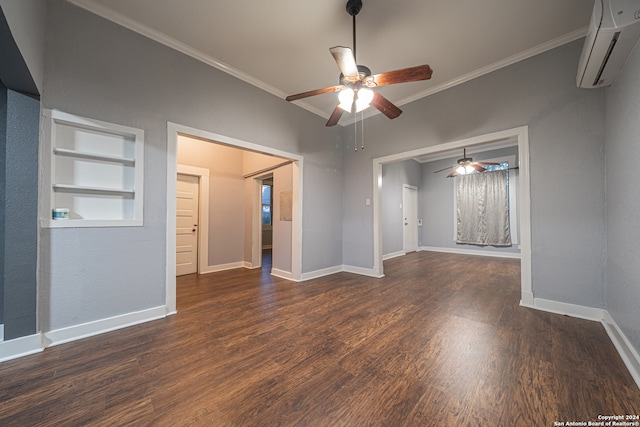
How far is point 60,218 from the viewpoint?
6.21 ft

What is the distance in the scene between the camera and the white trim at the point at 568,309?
2.21 meters

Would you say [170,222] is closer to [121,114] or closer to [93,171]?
[93,171]

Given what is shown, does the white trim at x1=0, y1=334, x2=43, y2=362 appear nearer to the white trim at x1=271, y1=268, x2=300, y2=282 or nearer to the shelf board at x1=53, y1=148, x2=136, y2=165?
the shelf board at x1=53, y1=148, x2=136, y2=165

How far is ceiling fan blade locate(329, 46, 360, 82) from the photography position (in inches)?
68.1

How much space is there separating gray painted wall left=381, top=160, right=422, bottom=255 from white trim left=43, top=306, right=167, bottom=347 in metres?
4.74

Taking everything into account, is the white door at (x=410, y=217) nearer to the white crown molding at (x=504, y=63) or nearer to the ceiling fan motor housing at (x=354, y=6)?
the white crown molding at (x=504, y=63)

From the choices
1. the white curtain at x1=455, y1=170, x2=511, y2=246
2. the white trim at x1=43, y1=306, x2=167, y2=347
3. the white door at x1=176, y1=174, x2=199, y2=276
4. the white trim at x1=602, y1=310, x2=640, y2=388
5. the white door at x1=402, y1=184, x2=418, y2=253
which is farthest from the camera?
the white door at x1=402, y1=184, x2=418, y2=253

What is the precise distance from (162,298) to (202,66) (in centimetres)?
271

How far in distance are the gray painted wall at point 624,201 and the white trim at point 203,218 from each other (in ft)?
16.9

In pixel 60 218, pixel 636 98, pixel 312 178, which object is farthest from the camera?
pixel 312 178

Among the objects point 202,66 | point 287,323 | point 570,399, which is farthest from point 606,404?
point 202,66

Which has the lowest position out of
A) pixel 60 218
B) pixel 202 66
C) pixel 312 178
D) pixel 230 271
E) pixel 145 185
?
pixel 230 271

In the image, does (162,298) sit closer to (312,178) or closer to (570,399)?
(312,178)

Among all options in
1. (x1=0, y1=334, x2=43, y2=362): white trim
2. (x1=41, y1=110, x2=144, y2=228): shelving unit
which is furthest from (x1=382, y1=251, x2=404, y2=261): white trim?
(x1=0, y1=334, x2=43, y2=362): white trim
